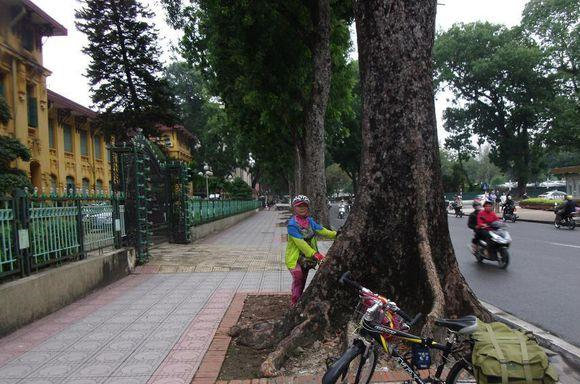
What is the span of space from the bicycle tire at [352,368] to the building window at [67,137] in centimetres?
2813

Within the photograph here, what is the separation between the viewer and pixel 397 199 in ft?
15.4

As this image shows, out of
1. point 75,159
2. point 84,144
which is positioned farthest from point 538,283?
point 84,144

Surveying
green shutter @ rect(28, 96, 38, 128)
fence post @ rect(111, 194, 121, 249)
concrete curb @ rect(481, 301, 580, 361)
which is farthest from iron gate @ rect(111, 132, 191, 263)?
green shutter @ rect(28, 96, 38, 128)

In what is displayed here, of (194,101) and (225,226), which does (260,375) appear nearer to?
(225,226)

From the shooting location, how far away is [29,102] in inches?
895

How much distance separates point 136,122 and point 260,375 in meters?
27.2

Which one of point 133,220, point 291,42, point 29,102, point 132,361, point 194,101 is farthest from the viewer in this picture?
point 194,101

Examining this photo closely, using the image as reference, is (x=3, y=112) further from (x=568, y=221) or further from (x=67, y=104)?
(x=568, y=221)

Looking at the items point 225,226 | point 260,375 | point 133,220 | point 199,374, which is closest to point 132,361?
point 199,374

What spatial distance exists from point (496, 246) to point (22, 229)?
8.69 meters

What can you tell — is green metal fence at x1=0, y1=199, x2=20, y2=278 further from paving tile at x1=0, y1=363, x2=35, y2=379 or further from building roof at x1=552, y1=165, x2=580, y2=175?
building roof at x1=552, y1=165, x2=580, y2=175

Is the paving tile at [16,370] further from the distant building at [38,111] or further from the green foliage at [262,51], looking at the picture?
the distant building at [38,111]

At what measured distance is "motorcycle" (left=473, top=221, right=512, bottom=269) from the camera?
32.4 feet

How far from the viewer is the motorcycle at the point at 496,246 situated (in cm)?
989
